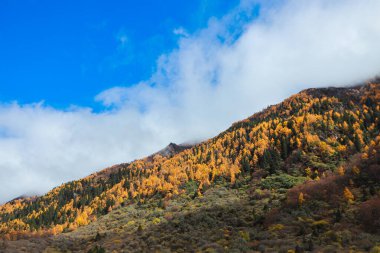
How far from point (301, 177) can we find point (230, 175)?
95.2 feet

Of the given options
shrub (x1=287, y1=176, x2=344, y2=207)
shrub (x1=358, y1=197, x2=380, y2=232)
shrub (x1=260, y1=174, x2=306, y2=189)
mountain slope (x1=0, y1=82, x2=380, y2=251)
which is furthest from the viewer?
shrub (x1=260, y1=174, x2=306, y2=189)

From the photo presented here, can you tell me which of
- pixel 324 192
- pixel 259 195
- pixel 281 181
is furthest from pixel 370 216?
pixel 281 181

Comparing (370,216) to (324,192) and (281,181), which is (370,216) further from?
(281,181)

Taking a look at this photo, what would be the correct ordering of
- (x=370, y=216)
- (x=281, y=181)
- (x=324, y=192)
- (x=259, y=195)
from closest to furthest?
(x=370, y=216)
(x=324, y=192)
(x=259, y=195)
(x=281, y=181)

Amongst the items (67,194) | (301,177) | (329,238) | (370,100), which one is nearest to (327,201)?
(329,238)

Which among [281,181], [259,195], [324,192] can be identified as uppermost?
[281,181]

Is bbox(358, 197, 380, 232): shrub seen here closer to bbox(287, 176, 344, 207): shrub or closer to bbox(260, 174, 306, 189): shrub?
bbox(287, 176, 344, 207): shrub

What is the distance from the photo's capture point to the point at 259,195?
225 ft

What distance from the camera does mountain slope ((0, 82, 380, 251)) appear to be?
130ft

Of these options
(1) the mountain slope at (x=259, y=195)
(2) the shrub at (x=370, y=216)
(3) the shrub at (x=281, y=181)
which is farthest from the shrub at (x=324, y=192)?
(3) the shrub at (x=281, y=181)

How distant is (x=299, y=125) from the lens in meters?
127

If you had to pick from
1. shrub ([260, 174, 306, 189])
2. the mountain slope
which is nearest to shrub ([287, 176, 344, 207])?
the mountain slope

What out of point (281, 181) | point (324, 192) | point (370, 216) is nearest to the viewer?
point (370, 216)

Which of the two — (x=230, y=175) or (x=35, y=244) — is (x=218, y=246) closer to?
(x=35, y=244)
